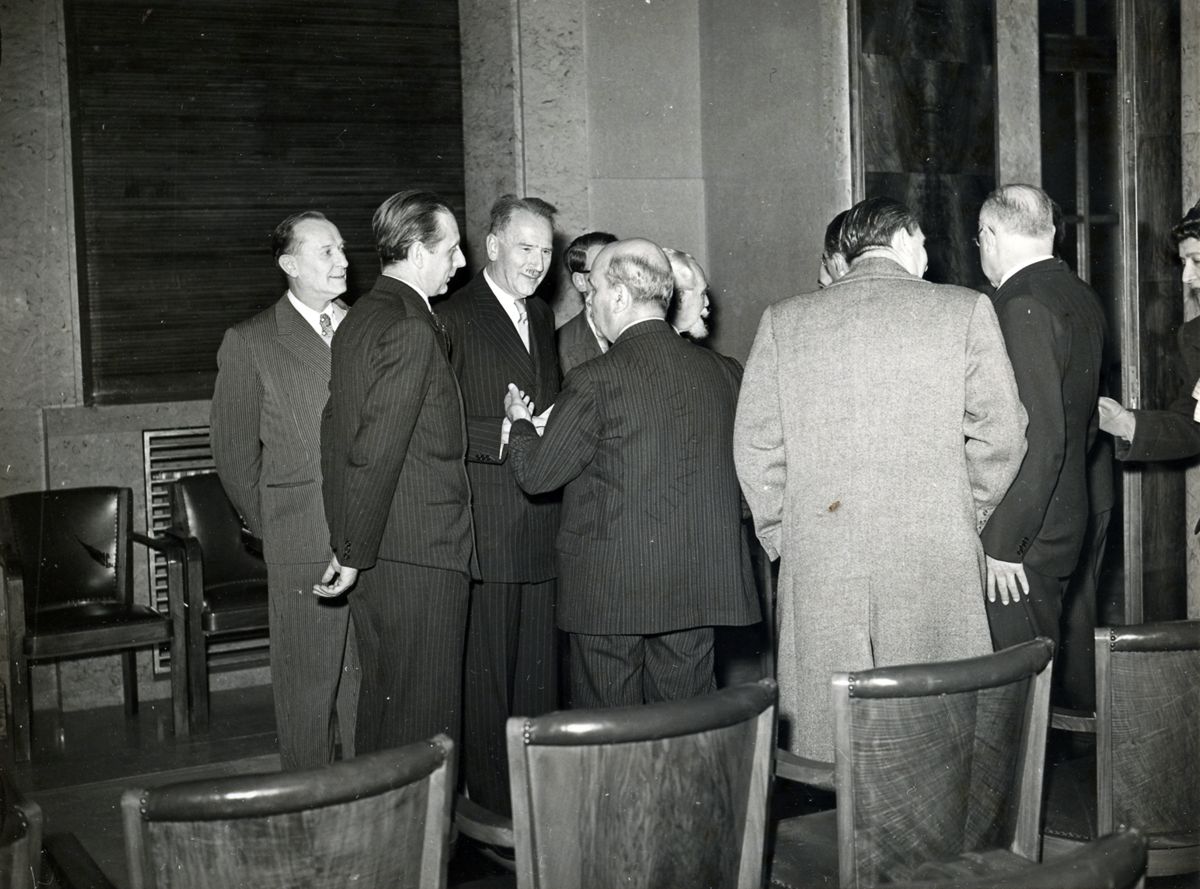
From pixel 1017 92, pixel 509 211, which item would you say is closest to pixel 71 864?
pixel 509 211

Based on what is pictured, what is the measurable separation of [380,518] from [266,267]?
2.62 m

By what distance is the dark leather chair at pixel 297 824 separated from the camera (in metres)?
1.63

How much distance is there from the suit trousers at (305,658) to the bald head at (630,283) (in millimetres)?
1194

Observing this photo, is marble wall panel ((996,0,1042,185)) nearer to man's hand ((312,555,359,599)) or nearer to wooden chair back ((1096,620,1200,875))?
man's hand ((312,555,359,599))

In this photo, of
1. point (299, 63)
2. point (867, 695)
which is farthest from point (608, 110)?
point (867, 695)

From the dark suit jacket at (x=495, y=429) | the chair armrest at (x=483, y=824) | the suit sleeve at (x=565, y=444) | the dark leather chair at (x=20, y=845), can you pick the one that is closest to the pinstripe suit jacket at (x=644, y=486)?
the suit sleeve at (x=565, y=444)

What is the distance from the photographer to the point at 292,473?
3812mm

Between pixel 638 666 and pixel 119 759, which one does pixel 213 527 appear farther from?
pixel 638 666

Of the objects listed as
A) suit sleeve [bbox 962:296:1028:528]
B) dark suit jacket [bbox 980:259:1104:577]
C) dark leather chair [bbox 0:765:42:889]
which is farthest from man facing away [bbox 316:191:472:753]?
dark leather chair [bbox 0:765:42:889]

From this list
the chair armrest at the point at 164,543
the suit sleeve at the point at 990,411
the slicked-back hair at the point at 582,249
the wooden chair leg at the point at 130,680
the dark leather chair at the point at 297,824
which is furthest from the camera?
the wooden chair leg at the point at 130,680

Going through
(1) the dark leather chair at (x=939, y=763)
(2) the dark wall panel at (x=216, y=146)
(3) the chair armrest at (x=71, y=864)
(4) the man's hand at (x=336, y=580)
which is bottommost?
(3) the chair armrest at (x=71, y=864)

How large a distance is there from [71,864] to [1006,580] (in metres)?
2.21

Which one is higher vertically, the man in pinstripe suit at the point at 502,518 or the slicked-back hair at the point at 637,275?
the slicked-back hair at the point at 637,275

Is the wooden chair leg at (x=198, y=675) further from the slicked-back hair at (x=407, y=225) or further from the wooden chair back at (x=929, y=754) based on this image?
the wooden chair back at (x=929, y=754)
